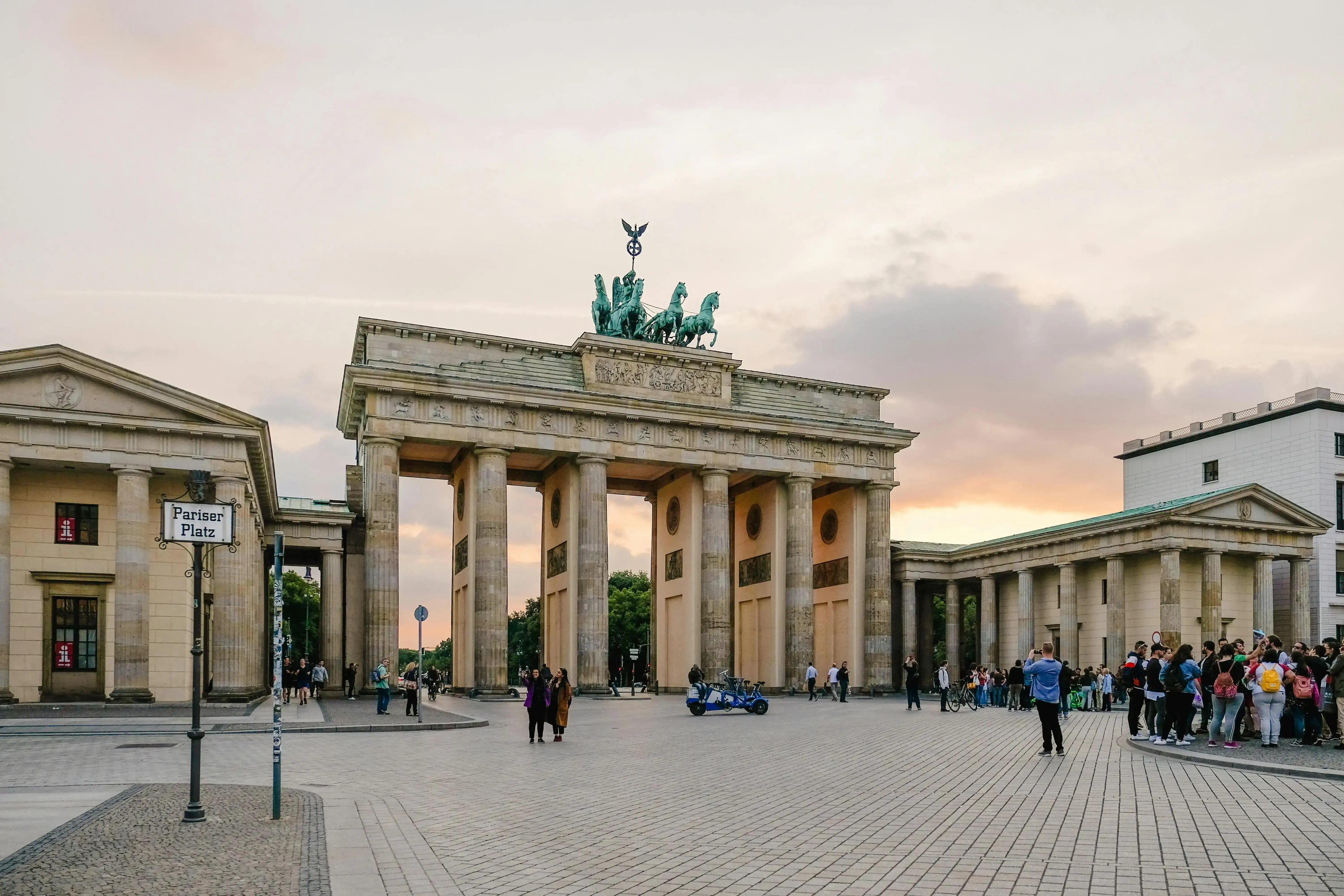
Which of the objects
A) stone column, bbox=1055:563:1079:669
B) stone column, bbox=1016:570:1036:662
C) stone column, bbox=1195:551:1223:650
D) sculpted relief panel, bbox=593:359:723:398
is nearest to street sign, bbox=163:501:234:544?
sculpted relief panel, bbox=593:359:723:398

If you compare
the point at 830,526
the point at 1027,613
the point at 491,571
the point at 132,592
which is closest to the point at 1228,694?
the point at 132,592

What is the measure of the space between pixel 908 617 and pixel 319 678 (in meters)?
35.6

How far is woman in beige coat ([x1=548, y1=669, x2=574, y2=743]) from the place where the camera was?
83.0 ft

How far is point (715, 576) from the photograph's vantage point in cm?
5966

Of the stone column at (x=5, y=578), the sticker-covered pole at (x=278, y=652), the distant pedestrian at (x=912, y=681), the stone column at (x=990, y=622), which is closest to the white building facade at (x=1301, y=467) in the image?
the stone column at (x=990, y=622)

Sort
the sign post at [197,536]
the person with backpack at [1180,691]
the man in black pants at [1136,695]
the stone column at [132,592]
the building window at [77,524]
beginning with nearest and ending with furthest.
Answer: the sign post at [197,536]
the person with backpack at [1180,691]
the man in black pants at [1136,695]
the stone column at [132,592]
the building window at [77,524]

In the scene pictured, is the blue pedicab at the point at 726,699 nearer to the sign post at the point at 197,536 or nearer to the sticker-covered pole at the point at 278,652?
the sign post at the point at 197,536

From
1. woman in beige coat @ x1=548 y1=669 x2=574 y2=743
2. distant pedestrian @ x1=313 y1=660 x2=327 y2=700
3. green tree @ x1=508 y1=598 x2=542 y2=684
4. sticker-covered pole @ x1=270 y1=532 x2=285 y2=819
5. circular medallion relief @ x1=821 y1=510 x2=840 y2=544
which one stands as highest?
circular medallion relief @ x1=821 y1=510 x2=840 y2=544

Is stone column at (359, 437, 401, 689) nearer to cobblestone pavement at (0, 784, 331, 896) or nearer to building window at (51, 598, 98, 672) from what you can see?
building window at (51, 598, 98, 672)

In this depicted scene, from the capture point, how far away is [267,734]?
2708 cm

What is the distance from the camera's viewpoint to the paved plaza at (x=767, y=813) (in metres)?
9.89

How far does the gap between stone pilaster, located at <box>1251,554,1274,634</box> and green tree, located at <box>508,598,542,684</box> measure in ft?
273

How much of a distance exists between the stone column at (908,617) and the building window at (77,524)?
45.5 metres

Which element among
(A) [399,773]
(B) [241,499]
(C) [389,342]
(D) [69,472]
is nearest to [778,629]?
(C) [389,342]
